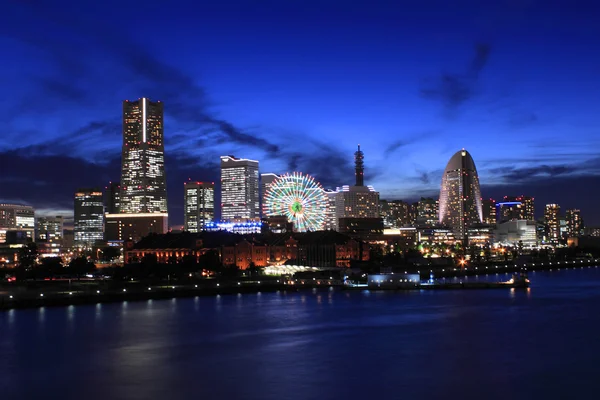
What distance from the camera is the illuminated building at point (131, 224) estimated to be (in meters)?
168

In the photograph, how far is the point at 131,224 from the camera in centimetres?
16975

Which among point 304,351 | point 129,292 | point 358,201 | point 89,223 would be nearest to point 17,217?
point 89,223

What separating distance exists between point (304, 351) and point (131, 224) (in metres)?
144

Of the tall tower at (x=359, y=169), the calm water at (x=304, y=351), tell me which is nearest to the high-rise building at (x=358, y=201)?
the tall tower at (x=359, y=169)

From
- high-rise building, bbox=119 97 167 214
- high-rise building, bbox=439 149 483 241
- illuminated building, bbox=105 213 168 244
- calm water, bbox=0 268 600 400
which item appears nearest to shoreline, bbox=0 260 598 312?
calm water, bbox=0 268 600 400

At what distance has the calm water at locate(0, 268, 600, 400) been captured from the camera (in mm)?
25094

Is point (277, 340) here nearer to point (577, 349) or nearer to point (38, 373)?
point (38, 373)

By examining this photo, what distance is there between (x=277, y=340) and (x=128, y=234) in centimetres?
13921

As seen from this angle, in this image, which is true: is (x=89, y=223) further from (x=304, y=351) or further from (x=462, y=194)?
(x=304, y=351)

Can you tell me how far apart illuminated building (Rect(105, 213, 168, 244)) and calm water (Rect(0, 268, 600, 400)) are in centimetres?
11742

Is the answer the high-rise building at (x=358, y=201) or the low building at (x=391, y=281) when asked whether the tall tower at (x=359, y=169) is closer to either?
the high-rise building at (x=358, y=201)

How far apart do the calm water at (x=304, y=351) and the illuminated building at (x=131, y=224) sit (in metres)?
117

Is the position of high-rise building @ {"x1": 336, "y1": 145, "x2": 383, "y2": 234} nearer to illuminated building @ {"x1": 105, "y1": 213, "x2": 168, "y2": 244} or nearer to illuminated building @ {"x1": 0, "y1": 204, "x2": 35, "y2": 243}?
illuminated building @ {"x1": 105, "y1": 213, "x2": 168, "y2": 244}

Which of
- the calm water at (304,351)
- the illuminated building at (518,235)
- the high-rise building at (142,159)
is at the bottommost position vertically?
the calm water at (304,351)
